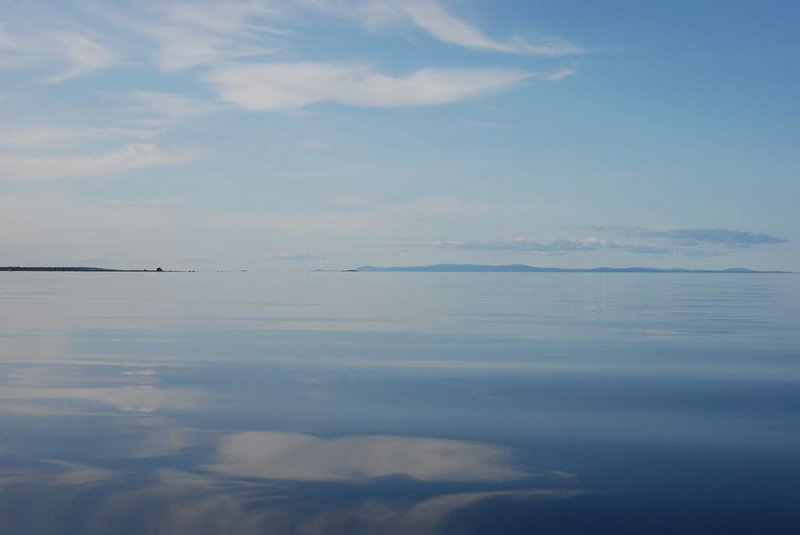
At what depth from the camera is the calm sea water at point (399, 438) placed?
666 cm

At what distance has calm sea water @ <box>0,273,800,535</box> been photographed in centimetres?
666

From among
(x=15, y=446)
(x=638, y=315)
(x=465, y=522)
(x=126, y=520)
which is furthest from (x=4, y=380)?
(x=638, y=315)

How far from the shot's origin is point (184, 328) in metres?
24.2

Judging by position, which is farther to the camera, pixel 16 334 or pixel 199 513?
pixel 16 334

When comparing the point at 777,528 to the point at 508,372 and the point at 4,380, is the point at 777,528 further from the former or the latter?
the point at 4,380

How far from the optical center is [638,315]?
104 feet

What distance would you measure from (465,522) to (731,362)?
11618mm

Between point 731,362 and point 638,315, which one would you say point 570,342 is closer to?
point 731,362

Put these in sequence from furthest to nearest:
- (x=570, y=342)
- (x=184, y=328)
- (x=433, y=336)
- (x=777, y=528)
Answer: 1. (x=184, y=328)
2. (x=433, y=336)
3. (x=570, y=342)
4. (x=777, y=528)

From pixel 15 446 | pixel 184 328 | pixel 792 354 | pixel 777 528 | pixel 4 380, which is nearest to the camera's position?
pixel 777 528

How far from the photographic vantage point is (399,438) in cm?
932

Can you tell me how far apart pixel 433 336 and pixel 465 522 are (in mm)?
15444

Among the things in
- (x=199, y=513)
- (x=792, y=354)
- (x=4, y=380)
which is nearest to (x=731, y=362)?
(x=792, y=354)

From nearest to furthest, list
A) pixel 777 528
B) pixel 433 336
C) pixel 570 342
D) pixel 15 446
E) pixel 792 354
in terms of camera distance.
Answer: pixel 777 528 < pixel 15 446 < pixel 792 354 < pixel 570 342 < pixel 433 336
